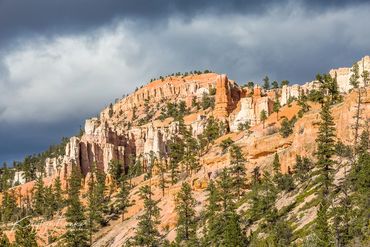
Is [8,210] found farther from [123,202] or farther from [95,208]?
[95,208]

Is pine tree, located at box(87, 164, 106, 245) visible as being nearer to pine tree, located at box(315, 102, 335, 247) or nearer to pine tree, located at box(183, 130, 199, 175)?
pine tree, located at box(183, 130, 199, 175)

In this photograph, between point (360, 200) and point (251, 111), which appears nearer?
point (360, 200)

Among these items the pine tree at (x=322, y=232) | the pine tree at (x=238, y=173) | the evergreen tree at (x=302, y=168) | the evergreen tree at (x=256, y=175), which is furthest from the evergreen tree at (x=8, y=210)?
the pine tree at (x=322, y=232)

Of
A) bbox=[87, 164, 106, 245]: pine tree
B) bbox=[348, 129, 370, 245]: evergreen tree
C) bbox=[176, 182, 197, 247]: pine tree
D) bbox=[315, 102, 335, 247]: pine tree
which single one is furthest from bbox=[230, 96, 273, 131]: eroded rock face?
bbox=[348, 129, 370, 245]: evergreen tree

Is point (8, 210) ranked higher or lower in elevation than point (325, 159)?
lower

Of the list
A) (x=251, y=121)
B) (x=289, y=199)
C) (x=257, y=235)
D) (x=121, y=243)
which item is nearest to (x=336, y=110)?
(x=289, y=199)

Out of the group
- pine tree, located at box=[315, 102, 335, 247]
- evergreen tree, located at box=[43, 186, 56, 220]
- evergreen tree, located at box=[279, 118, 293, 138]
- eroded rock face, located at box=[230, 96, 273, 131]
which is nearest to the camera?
pine tree, located at box=[315, 102, 335, 247]

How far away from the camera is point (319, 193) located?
3142 inches

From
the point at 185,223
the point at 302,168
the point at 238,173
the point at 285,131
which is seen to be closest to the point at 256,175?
the point at 238,173

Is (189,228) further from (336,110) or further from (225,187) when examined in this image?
(336,110)

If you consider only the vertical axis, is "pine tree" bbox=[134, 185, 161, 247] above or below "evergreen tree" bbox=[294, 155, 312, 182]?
below

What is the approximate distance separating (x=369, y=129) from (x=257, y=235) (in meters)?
36.2

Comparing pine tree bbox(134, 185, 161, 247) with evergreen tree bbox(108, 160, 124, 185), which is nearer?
pine tree bbox(134, 185, 161, 247)

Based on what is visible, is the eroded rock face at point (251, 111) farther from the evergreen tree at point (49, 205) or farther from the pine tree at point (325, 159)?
the pine tree at point (325, 159)
